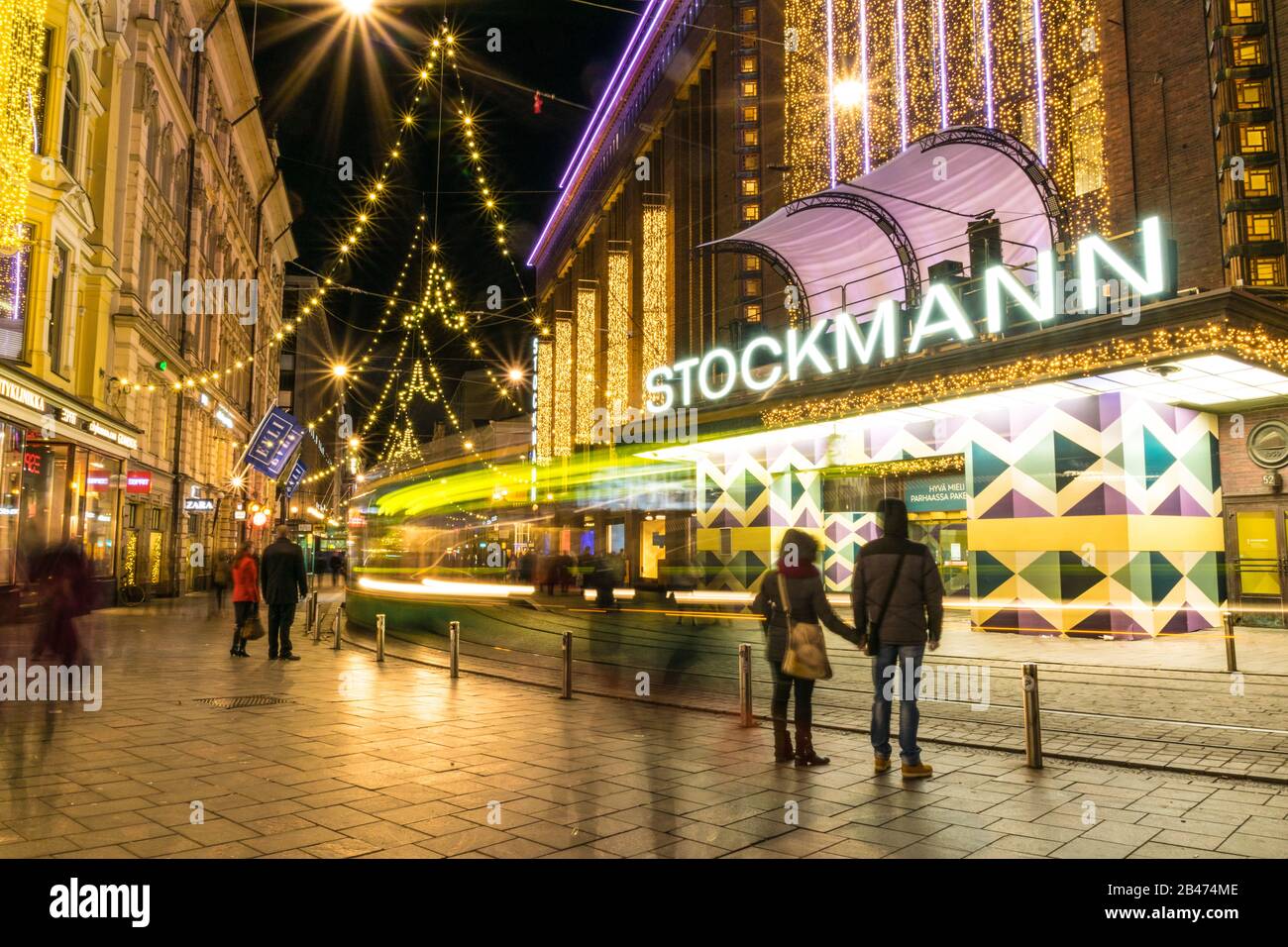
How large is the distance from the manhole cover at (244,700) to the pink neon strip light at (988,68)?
18.4 m

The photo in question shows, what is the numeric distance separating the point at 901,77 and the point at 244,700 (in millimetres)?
20936

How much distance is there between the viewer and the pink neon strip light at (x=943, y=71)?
69.7 feet

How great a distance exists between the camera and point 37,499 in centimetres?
2061

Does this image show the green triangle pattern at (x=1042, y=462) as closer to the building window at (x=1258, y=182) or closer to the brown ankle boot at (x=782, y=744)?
the building window at (x=1258, y=182)

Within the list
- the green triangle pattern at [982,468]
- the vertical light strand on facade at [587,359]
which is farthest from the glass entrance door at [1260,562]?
the vertical light strand on facade at [587,359]

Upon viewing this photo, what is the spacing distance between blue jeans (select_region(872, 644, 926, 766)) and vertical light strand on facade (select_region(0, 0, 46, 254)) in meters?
17.3

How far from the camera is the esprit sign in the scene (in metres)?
13.8

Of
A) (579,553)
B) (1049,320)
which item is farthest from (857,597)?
(579,553)

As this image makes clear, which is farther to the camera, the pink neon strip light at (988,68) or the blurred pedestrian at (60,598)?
the pink neon strip light at (988,68)

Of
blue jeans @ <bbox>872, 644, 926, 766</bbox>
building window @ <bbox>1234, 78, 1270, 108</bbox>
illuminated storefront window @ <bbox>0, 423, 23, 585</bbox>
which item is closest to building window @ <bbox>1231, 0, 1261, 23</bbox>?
building window @ <bbox>1234, 78, 1270, 108</bbox>

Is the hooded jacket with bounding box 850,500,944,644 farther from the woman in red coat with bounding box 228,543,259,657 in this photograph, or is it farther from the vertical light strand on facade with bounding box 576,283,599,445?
the vertical light strand on facade with bounding box 576,283,599,445

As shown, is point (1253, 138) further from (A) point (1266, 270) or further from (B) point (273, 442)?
(B) point (273, 442)
